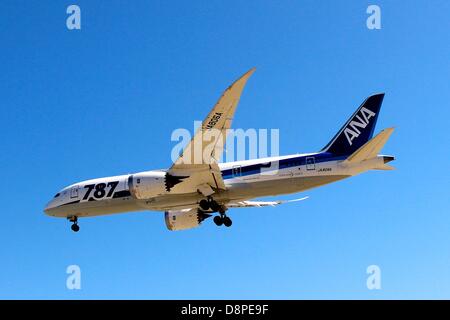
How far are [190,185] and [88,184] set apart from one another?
6690 mm

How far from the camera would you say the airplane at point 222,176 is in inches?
1159

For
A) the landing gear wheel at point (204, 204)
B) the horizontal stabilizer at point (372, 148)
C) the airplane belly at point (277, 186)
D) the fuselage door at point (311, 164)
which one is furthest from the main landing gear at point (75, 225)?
the horizontal stabilizer at point (372, 148)

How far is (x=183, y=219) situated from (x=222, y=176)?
15.6 feet

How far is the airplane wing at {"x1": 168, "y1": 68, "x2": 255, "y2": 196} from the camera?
26.2 m

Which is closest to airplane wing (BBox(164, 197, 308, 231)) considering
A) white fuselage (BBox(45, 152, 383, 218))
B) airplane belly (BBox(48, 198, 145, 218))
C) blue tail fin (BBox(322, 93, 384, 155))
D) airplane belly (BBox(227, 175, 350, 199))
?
white fuselage (BBox(45, 152, 383, 218))

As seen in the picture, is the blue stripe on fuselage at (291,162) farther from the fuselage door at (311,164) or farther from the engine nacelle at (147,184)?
the engine nacelle at (147,184)

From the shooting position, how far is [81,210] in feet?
114

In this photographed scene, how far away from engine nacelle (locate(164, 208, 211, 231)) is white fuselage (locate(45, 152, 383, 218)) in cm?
Answer: 177

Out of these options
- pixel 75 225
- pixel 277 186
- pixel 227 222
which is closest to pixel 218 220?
pixel 227 222

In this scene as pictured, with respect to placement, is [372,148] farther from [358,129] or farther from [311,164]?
[358,129]

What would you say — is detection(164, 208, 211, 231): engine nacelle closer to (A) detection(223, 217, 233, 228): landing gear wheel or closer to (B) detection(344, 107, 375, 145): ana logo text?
(A) detection(223, 217, 233, 228): landing gear wheel
